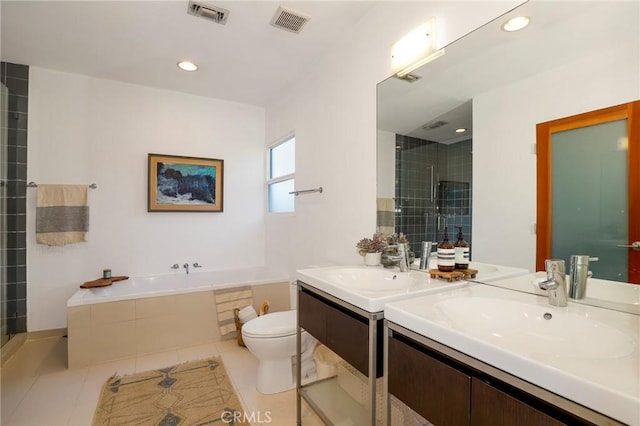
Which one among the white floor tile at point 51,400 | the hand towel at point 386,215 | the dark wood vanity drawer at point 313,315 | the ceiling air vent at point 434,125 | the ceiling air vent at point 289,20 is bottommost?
the white floor tile at point 51,400

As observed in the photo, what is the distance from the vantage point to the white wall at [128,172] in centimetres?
287

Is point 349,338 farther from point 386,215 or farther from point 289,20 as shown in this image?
point 289,20

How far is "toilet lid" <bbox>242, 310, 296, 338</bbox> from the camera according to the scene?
2.00m

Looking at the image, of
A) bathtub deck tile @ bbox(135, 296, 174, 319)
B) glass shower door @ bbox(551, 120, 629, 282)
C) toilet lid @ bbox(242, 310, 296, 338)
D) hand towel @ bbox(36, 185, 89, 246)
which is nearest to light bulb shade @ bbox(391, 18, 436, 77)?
glass shower door @ bbox(551, 120, 629, 282)

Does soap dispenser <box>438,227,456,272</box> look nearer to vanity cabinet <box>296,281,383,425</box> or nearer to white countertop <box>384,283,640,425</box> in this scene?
white countertop <box>384,283,640,425</box>

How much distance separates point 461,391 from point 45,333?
143 inches

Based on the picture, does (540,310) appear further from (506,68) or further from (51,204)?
(51,204)

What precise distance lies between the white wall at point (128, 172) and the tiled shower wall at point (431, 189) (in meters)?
2.43

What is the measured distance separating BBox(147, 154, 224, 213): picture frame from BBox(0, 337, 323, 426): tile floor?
153 cm

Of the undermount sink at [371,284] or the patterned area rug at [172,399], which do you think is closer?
the undermount sink at [371,284]

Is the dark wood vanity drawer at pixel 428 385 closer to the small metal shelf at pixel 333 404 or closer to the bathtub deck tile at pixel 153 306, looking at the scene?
the small metal shelf at pixel 333 404

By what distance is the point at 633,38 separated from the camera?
98cm

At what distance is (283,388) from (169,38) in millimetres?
2714

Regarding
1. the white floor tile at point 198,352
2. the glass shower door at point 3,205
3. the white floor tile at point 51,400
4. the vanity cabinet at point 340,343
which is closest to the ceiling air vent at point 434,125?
the vanity cabinet at point 340,343
